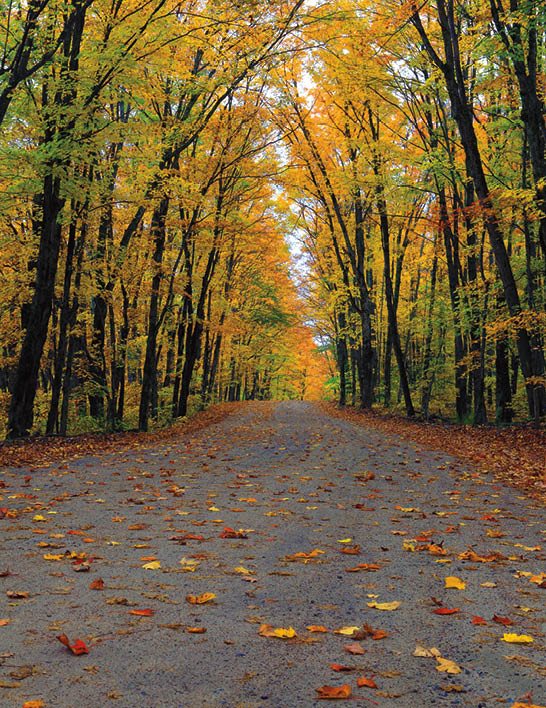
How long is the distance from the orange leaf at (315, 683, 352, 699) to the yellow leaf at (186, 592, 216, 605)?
1302 mm

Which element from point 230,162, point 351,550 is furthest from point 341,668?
point 230,162

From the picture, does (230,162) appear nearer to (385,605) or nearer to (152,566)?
(152,566)

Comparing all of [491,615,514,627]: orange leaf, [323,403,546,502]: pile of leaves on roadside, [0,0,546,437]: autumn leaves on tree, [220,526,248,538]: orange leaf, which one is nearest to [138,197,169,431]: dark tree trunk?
[0,0,546,437]: autumn leaves on tree

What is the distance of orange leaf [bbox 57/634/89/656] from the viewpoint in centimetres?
295

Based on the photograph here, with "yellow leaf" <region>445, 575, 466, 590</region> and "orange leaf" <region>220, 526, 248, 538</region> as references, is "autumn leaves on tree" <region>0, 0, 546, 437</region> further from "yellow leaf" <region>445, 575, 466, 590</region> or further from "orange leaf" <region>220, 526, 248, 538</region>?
"yellow leaf" <region>445, 575, 466, 590</region>

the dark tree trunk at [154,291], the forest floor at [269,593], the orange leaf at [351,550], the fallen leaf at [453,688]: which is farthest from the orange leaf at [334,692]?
the dark tree trunk at [154,291]

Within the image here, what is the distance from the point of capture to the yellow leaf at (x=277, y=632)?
127 inches

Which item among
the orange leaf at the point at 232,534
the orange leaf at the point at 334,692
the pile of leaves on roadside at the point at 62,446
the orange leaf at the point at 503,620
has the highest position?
the orange leaf at the point at 334,692

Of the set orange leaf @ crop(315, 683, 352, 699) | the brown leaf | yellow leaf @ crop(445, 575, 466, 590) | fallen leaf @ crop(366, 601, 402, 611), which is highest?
orange leaf @ crop(315, 683, 352, 699)

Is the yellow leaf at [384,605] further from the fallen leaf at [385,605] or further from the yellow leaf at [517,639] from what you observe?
the yellow leaf at [517,639]

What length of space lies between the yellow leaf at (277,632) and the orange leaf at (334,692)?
0.60 m

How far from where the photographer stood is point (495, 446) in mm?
12539

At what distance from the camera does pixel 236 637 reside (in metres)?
3.21

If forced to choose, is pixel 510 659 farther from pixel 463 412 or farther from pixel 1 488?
pixel 463 412
